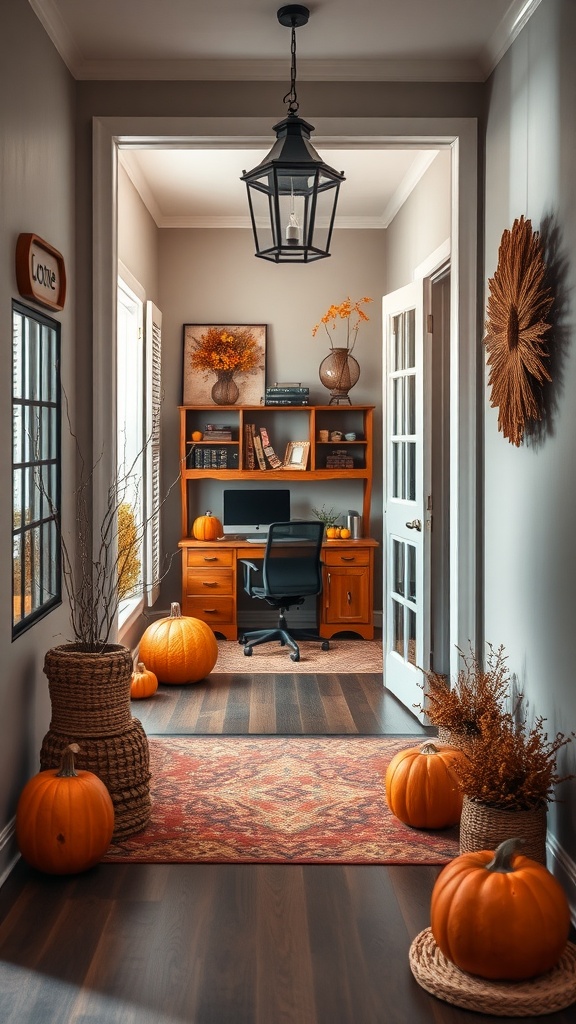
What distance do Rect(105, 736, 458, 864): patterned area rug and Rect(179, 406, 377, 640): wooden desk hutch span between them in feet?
7.88

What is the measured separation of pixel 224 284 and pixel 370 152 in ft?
6.69

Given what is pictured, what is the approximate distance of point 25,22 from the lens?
308 cm

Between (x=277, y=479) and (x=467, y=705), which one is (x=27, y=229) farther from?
(x=277, y=479)

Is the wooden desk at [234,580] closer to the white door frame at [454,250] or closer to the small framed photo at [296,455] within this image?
the small framed photo at [296,455]

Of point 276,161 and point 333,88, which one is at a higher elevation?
point 333,88

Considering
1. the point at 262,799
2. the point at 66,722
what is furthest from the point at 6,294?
the point at 262,799

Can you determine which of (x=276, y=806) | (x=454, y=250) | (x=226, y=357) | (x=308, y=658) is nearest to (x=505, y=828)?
(x=276, y=806)

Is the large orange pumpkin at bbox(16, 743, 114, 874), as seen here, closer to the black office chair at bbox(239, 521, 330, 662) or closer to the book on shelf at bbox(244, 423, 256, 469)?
the black office chair at bbox(239, 521, 330, 662)

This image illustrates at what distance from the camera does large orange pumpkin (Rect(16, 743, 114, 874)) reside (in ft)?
9.22

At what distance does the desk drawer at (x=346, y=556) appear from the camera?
22.0 ft

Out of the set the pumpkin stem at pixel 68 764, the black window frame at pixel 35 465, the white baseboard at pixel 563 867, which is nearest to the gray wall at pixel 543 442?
the white baseboard at pixel 563 867

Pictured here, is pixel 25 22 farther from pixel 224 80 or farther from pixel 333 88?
pixel 333 88

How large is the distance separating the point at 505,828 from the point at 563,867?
0.25 metres

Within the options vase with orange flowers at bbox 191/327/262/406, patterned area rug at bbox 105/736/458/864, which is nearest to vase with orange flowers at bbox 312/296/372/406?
vase with orange flowers at bbox 191/327/262/406
